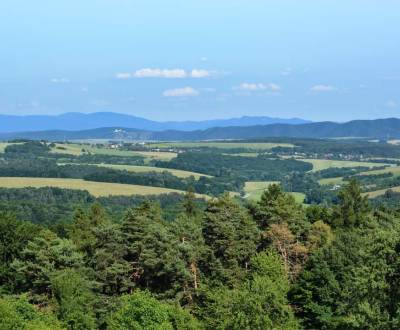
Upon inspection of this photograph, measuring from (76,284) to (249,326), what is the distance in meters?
15.6

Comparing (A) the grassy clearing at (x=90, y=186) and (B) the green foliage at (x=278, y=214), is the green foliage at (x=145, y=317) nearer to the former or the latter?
(B) the green foliage at (x=278, y=214)

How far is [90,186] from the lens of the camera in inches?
6501

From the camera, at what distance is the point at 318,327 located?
49.3 metres

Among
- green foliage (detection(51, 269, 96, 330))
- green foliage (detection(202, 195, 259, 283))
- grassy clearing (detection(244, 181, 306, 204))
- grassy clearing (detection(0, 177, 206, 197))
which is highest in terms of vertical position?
green foliage (detection(202, 195, 259, 283))

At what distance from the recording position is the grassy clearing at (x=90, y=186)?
157 meters

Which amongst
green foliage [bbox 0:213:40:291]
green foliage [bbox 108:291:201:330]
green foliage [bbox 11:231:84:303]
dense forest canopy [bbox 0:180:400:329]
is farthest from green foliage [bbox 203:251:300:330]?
green foliage [bbox 0:213:40:291]

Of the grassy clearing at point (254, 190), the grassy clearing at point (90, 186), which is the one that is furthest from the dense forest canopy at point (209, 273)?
the grassy clearing at point (254, 190)

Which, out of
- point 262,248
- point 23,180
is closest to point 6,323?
point 262,248

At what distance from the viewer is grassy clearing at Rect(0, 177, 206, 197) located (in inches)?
6191

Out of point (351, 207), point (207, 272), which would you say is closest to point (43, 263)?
point (207, 272)

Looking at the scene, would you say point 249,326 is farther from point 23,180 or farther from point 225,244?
→ point 23,180

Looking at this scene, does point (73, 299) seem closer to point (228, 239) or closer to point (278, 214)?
point (228, 239)

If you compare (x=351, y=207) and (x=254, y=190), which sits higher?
(x=351, y=207)

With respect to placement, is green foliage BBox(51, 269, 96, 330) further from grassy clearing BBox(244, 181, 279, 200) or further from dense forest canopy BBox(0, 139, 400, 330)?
grassy clearing BBox(244, 181, 279, 200)
